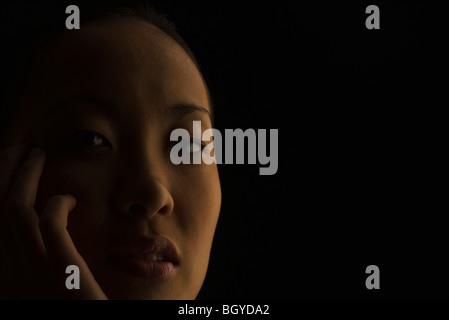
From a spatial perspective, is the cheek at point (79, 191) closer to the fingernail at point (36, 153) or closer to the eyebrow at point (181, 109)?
the fingernail at point (36, 153)

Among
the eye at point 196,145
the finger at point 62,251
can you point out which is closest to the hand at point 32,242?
the finger at point 62,251

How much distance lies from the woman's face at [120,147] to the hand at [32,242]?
0.12ft

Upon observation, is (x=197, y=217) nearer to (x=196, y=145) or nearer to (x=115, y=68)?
(x=196, y=145)

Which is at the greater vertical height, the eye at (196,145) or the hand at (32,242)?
the eye at (196,145)

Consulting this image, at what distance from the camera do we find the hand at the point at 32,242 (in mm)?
881

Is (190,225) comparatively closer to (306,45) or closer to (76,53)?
(76,53)

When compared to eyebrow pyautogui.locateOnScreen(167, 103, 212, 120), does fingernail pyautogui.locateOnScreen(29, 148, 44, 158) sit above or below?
below

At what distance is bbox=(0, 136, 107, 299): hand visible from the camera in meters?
0.88

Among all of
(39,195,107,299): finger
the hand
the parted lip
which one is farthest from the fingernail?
the parted lip

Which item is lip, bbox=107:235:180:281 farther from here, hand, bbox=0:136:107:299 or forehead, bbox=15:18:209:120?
forehead, bbox=15:18:209:120

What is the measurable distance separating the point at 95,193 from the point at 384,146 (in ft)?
2.14

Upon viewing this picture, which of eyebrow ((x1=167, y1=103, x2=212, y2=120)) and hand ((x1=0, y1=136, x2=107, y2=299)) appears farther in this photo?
eyebrow ((x1=167, y1=103, x2=212, y2=120))

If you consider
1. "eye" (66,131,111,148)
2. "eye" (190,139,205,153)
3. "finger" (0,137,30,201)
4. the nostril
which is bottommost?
the nostril

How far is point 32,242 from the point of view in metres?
0.90
